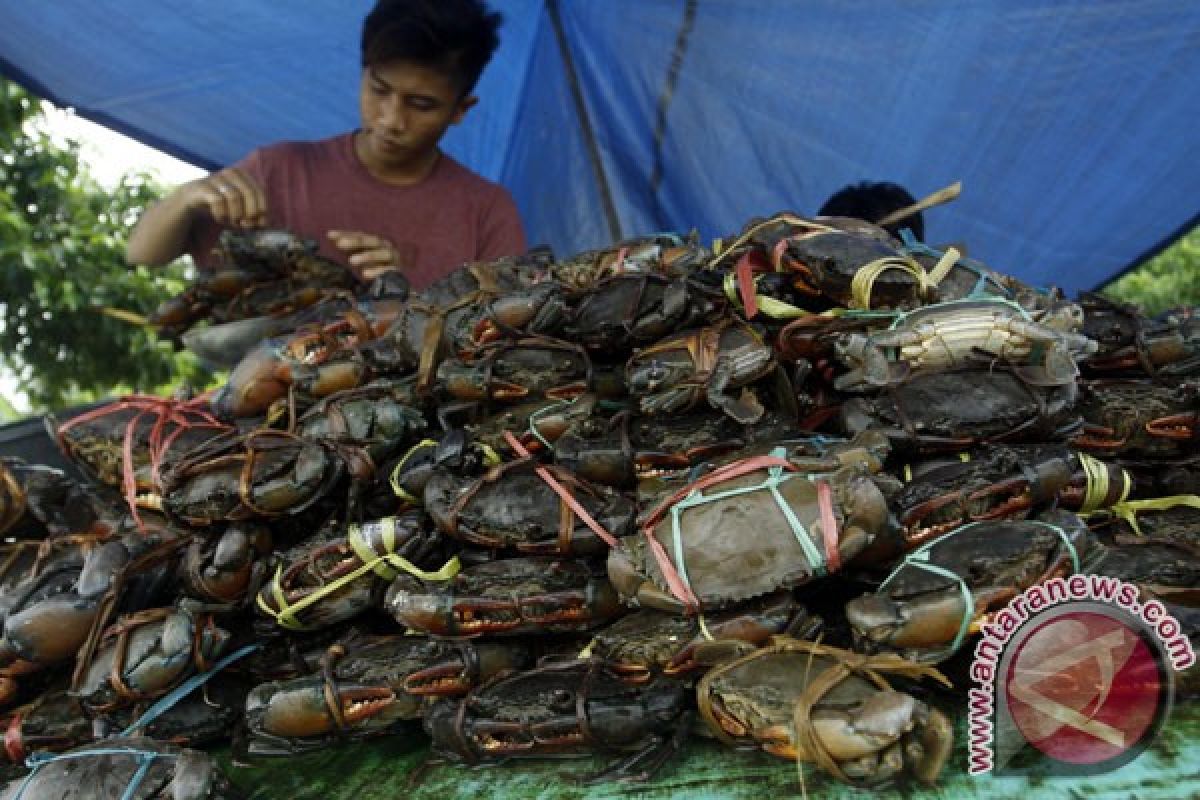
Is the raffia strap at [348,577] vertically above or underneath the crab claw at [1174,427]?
underneath

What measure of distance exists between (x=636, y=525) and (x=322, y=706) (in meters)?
0.69

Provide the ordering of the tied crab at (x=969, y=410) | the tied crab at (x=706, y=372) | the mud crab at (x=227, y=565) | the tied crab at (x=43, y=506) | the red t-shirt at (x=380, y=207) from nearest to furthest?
the tied crab at (x=969, y=410), the tied crab at (x=706, y=372), the mud crab at (x=227, y=565), the tied crab at (x=43, y=506), the red t-shirt at (x=380, y=207)

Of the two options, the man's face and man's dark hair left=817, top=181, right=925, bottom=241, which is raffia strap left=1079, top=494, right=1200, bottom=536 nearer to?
man's dark hair left=817, top=181, right=925, bottom=241

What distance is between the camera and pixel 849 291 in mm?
1677

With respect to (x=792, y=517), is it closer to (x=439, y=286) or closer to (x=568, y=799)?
(x=568, y=799)

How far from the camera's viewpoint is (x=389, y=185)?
11.2 feet

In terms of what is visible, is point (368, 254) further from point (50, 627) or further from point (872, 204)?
point (872, 204)

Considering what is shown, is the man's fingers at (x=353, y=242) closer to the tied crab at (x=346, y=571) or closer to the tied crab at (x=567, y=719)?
the tied crab at (x=346, y=571)

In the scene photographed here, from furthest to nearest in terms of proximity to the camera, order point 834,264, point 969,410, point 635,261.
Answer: point 635,261, point 834,264, point 969,410

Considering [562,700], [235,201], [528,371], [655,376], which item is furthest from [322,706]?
[235,201]

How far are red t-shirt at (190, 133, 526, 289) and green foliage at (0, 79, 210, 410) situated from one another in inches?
155

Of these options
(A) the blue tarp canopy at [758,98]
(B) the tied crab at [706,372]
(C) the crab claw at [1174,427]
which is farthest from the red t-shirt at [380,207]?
(C) the crab claw at [1174,427]

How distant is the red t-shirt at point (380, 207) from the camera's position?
3.30 meters

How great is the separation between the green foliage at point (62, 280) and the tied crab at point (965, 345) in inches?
254
